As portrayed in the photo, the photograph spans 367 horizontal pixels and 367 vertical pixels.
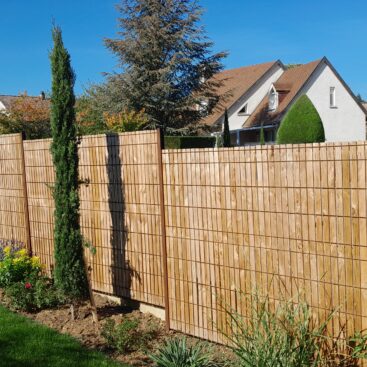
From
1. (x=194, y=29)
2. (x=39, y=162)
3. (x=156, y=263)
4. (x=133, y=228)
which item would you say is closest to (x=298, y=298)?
(x=156, y=263)

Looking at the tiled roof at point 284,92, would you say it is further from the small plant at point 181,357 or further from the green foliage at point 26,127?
the small plant at point 181,357

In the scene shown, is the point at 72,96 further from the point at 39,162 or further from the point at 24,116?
the point at 24,116

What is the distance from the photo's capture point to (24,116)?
23.5m

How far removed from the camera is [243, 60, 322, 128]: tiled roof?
29469 millimetres

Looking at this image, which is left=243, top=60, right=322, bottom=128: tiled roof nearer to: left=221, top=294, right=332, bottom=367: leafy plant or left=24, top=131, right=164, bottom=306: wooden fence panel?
left=24, top=131, right=164, bottom=306: wooden fence panel

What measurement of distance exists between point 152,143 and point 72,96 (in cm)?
124

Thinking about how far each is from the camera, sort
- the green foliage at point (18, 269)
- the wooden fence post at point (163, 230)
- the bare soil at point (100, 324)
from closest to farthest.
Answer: the bare soil at point (100, 324)
the wooden fence post at point (163, 230)
the green foliage at point (18, 269)

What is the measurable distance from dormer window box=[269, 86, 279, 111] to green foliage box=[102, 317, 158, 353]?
2672 cm

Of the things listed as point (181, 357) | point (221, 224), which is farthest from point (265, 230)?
point (181, 357)

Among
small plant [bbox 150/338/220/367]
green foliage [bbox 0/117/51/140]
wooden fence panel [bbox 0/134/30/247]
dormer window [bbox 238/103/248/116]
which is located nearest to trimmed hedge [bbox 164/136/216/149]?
green foliage [bbox 0/117/51/140]

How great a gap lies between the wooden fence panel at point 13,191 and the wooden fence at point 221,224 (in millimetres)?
821

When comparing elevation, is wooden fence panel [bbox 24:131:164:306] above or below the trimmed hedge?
below

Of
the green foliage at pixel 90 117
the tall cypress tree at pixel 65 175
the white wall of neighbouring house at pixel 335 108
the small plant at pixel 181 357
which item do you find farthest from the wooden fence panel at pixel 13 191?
the white wall of neighbouring house at pixel 335 108

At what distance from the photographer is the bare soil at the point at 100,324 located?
4.57m
